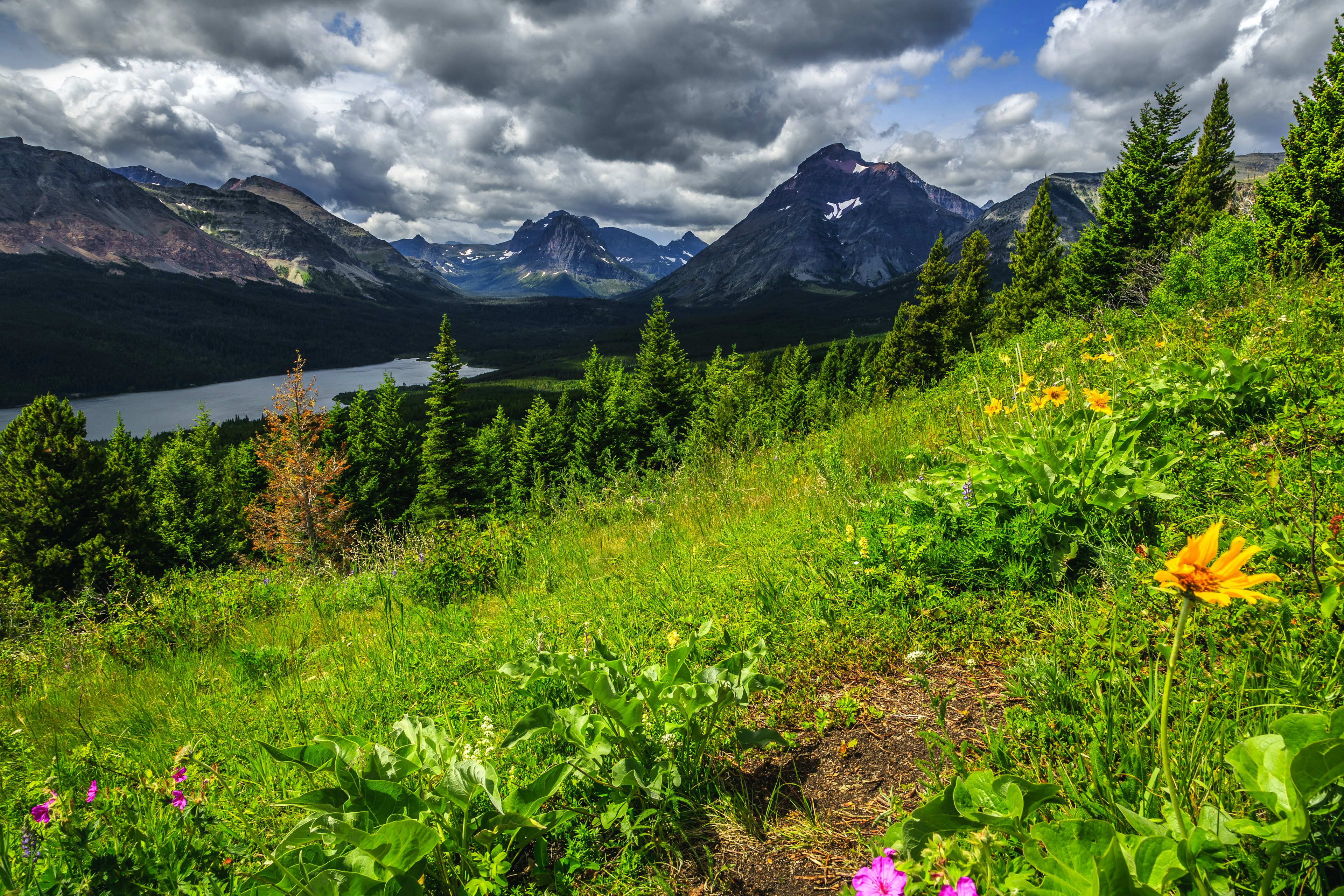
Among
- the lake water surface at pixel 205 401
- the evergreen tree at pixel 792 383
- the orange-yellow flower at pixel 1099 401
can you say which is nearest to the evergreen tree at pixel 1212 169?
the evergreen tree at pixel 792 383

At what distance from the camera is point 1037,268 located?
30.7 metres

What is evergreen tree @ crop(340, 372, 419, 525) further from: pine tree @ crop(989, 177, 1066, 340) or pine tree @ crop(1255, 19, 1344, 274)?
pine tree @ crop(1255, 19, 1344, 274)

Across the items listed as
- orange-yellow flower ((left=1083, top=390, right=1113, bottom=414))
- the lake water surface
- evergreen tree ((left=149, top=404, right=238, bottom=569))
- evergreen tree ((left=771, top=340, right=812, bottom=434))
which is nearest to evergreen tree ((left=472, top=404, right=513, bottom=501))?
evergreen tree ((left=149, top=404, right=238, bottom=569))

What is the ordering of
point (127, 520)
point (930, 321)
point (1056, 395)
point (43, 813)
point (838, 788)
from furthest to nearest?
point (930, 321), point (127, 520), point (1056, 395), point (838, 788), point (43, 813)

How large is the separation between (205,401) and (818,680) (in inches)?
7245

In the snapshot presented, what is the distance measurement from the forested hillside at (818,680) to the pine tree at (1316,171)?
12.4 metres

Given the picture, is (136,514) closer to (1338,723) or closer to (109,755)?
(109,755)

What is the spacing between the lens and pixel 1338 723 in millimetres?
1002

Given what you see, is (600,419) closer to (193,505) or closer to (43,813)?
(193,505)

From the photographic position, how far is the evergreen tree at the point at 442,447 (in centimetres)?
3322

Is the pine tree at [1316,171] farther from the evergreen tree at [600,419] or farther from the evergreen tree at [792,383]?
the evergreen tree at [600,419]

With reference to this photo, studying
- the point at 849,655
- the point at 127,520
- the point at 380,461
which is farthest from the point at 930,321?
the point at 127,520

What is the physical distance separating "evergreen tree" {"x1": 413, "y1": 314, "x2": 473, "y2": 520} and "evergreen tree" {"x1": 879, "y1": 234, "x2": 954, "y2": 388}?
24896 mm

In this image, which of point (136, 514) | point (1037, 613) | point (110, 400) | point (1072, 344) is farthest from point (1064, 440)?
point (110, 400)
